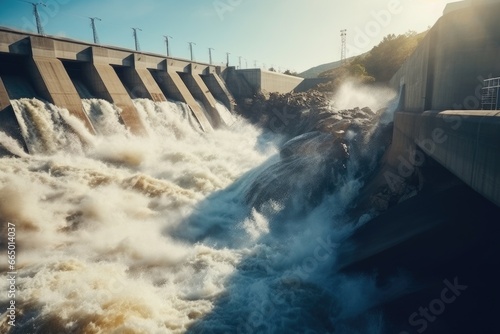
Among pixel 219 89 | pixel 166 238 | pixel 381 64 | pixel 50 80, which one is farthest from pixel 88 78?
pixel 381 64

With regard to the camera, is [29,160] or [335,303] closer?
[335,303]

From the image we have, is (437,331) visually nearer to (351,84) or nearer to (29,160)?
(29,160)

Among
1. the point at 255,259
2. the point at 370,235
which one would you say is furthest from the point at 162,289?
the point at 370,235

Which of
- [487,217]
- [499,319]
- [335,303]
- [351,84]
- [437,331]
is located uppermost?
[351,84]

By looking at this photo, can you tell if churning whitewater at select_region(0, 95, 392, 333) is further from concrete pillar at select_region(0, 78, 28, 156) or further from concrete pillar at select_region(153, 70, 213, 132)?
concrete pillar at select_region(153, 70, 213, 132)

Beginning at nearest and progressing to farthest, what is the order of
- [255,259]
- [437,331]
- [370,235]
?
[437,331], [370,235], [255,259]

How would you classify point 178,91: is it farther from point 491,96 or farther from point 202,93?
point 491,96

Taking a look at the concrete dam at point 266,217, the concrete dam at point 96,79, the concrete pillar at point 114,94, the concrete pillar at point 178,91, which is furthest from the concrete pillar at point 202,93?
the concrete dam at point 266,217
